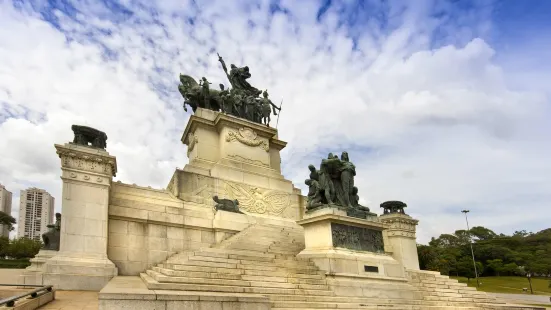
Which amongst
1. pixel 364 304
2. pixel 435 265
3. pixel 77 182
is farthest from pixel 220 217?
pixel 435 265

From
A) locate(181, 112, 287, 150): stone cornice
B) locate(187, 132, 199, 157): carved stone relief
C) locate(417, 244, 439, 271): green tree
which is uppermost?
locate(181, 112, 287, 150): stone cornice

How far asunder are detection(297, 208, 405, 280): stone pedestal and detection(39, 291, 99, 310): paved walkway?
23.9 feet

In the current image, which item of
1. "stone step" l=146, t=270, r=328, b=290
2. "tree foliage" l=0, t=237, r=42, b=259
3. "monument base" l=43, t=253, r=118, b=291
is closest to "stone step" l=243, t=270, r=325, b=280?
"stone step" l=146, t=270, r=328, b=290

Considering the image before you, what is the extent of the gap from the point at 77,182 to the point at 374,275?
11.1 m

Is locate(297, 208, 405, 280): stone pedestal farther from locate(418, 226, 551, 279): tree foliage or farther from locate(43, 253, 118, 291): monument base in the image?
locate(418, 226, 551, 279): tree foliage

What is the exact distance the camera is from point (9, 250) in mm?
39094

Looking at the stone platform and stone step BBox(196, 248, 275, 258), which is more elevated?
stone step BBox(196, 248, 275, 258)

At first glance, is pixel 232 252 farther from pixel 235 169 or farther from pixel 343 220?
pixel 235 169

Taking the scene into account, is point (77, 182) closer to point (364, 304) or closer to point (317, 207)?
point (317, 207)

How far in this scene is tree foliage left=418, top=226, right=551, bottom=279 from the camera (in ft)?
180

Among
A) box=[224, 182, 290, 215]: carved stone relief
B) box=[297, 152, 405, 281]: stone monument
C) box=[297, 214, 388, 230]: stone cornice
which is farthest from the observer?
box=[224, 182, 290, 215]: carved stone relief

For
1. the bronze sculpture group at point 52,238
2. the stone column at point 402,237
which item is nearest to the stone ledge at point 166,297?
the bronze sculpture group at point 52,238

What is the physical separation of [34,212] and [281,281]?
81.8 m

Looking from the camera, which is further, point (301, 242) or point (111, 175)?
point (301, 242)
